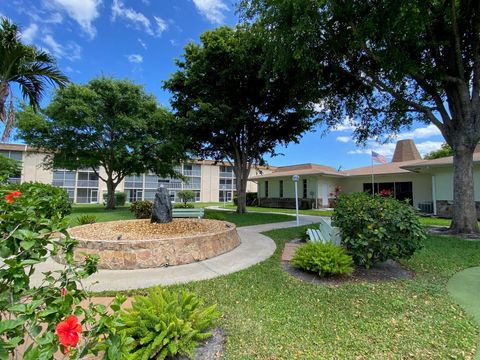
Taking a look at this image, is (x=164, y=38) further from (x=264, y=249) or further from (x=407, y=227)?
(x=407, y=227)

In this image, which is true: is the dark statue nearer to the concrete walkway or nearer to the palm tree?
the concrete walkway

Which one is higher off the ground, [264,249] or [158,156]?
[158,156]

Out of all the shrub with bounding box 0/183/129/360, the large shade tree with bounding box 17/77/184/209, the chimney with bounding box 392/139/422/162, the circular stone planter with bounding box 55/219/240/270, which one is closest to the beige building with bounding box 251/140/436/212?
the chimney with bounding box 392/139/422/162

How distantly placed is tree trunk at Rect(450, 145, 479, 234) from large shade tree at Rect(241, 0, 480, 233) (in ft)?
0.09

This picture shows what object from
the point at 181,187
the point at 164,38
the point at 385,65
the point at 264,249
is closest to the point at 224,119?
the point at 164,38

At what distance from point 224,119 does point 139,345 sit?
40.0 ft

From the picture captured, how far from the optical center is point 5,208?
181 cm

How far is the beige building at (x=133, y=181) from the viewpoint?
36719 mm

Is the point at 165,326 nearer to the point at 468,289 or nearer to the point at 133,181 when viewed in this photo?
Answer: the point at 468,289

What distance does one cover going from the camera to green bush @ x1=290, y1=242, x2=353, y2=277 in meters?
4.81

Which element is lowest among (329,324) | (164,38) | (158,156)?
(329,324)

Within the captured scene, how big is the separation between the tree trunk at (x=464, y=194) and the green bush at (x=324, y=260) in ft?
24.4

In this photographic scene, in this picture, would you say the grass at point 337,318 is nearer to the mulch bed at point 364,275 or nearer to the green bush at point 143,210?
the mulch bed at point 364,275

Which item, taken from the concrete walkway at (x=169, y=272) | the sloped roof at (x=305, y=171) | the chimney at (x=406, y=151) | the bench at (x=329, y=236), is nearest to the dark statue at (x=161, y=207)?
the concrete walkway at (x=169, y=272)
